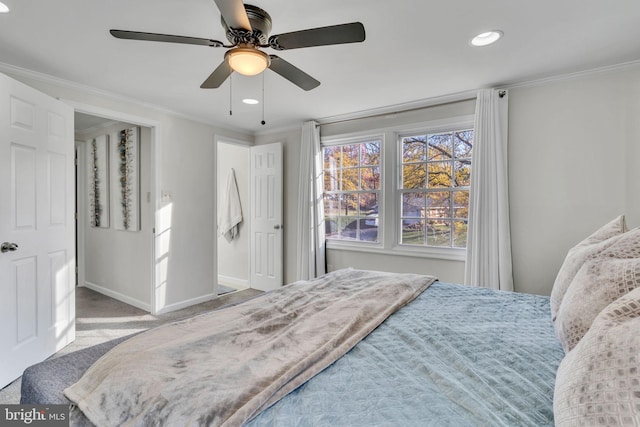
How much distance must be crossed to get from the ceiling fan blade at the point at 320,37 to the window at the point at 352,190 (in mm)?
2237

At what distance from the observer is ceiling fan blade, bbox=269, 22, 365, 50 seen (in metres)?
1.47

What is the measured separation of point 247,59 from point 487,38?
5.30ft

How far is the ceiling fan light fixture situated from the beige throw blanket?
1.28m

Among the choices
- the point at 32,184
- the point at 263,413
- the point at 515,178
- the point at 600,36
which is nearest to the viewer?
the point at 263,413

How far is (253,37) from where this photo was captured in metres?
1.69

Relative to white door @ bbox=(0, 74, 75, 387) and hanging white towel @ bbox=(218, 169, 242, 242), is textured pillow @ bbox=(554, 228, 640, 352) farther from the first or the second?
hanging white towel @ bbox=(218, 169, 242, 242)

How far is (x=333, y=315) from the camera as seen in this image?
1.45 meters

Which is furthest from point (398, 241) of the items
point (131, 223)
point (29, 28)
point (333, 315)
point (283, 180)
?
point (29, 28)

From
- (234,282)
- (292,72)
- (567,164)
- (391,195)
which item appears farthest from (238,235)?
(567,164)

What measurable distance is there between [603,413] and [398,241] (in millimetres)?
3064

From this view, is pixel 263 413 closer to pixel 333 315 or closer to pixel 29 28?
pixel 333 315

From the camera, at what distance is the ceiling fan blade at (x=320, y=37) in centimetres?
147

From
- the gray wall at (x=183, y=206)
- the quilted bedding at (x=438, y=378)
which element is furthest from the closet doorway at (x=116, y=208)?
the quilted bedding at (x=438, y=378)

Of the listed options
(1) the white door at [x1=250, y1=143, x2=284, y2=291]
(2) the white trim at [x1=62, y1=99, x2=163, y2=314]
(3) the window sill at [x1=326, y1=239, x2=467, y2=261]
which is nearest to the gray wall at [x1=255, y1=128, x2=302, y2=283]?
(1) the white door at [x1=250, y1=143, x2=284, y2=291]
